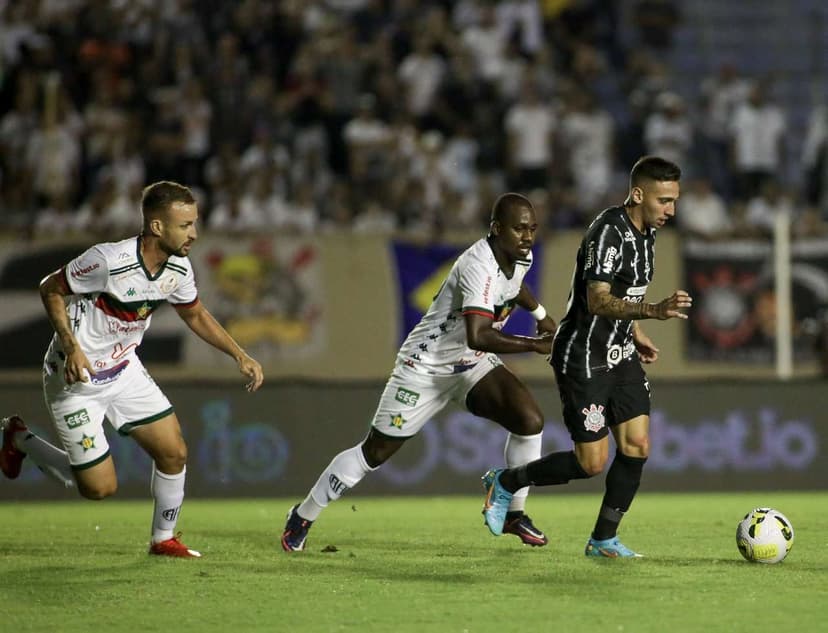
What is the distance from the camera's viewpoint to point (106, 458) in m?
8.70

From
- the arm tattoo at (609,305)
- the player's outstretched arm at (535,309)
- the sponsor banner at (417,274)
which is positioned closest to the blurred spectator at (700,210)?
the sponsor banner at (417,274)

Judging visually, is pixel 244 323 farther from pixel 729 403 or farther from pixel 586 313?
pixel 586 313

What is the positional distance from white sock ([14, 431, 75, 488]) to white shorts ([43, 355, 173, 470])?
50cm

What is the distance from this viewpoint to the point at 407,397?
29.6 ft

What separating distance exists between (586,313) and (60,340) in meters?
2.98

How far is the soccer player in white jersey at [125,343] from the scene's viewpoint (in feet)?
27.4

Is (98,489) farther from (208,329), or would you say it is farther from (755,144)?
(755,144)

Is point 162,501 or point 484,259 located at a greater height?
point 484,259

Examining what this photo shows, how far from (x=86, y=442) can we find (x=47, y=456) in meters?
0.80

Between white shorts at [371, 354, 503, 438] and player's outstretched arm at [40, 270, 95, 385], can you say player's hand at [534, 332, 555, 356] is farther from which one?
player's outstretched arm at [40, 270, 95, 385]

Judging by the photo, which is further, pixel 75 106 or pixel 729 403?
pixel 75 106

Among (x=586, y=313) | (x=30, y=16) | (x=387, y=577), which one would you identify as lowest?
(x=387, y=577)

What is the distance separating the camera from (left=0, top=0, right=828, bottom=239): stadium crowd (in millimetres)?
16047

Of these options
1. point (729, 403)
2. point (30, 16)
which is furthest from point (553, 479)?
point (30, 16)
